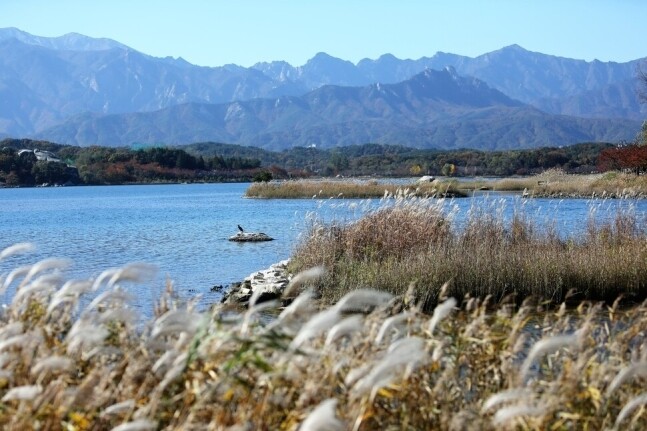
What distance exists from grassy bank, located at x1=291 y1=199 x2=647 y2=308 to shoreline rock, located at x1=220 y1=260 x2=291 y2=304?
1.51 feet

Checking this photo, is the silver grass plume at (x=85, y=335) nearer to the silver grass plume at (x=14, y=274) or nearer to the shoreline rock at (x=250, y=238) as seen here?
the silver grass plume at (x=14, y=274)

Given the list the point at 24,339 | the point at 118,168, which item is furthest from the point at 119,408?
the point at 118,168

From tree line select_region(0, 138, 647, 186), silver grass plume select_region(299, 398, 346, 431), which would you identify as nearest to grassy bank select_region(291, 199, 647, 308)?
silver grass plume select_region(299, 398, 346, 431)

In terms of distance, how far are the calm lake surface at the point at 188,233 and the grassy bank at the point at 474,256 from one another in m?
0.51

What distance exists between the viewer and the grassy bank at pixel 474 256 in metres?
13.9

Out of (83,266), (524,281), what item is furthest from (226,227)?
(524,281)

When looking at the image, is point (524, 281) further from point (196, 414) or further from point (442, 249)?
point (196, 414)

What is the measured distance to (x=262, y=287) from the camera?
15.9 meters

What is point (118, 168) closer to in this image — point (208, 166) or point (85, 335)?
point (208, 166)

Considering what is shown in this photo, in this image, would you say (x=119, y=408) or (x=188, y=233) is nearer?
(x=119, y=408)

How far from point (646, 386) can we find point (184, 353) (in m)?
3.12

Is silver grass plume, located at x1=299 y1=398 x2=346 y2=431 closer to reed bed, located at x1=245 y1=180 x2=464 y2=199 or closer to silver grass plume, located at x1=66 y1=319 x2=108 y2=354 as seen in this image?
silver grass plume, located at x1=66 y1=319 x2=108 y2=354

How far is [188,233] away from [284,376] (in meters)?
31.6

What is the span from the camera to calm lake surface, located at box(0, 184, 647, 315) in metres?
19.1
